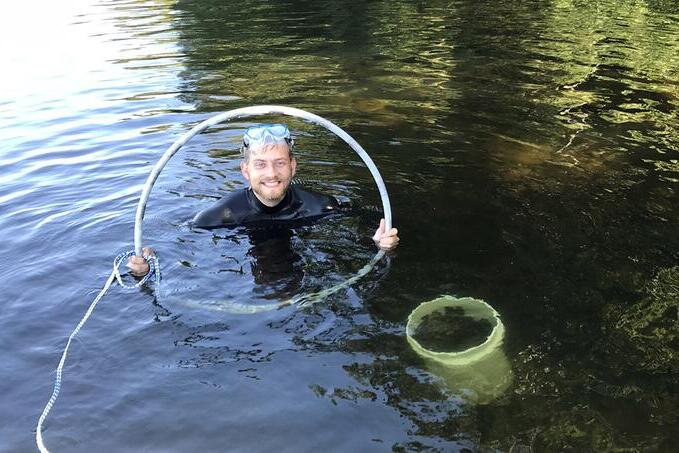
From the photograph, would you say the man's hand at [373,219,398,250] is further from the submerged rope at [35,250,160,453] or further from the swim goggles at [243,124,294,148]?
the submerged rope at [35,250,160,453]

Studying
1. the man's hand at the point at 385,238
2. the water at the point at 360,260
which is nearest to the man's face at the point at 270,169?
the water at the point at 360,260

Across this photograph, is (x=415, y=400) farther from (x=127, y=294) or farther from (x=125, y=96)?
(x=125, y=96)

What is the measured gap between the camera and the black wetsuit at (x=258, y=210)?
695 cm

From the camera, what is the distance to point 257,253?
6.50 meters

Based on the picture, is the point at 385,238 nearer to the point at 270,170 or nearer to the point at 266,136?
the point at 270,170

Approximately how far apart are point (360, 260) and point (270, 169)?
138 cm

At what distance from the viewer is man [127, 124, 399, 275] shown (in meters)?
6.34

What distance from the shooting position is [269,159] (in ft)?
20.9

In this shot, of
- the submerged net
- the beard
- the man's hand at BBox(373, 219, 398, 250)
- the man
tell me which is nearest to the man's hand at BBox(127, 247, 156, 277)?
the man

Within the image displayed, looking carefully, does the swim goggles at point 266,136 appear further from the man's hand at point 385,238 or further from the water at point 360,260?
the man's hand at point 385,238

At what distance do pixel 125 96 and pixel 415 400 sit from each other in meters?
11.8

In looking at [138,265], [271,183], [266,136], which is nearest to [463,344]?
[271,183]

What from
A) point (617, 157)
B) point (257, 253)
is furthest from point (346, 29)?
point (257, 253)

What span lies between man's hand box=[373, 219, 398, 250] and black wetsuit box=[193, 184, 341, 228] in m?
1.09
